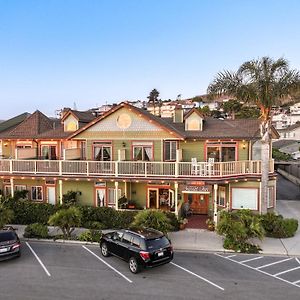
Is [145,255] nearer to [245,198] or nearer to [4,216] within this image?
[4,216]

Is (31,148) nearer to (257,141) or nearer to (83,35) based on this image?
(83,35)

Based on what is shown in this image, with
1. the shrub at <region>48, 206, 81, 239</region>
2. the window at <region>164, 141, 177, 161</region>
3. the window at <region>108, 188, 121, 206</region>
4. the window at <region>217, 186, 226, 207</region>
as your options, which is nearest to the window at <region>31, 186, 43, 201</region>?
the window at <region>108, 188, 121, 206</region>

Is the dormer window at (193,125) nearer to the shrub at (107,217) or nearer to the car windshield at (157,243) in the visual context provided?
the shrub at (107,217)

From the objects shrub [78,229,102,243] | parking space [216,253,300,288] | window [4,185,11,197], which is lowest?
parking space [216,253,300,288]

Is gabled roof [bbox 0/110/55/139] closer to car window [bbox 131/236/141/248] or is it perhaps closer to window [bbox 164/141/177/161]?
window [bbox 164/141/177/161]

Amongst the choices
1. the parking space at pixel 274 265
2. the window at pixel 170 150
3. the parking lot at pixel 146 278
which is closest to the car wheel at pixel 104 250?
the parking lot at pixel 146 278
